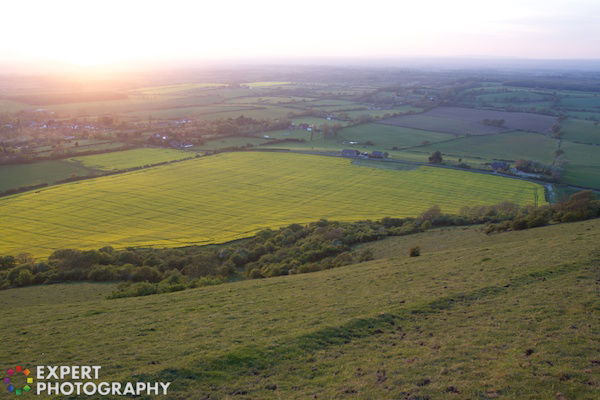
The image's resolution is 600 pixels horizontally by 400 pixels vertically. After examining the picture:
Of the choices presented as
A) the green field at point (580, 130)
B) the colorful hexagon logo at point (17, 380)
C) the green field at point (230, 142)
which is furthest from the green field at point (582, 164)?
the colorful hexagon logo at point (17, 380)

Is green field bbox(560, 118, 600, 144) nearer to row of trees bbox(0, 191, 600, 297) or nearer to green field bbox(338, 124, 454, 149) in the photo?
green field bbox(338, 124, 454, 149)

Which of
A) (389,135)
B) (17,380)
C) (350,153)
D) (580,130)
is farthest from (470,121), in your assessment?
(17,380)

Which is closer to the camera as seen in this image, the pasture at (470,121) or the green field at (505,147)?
the green field at (505,147)

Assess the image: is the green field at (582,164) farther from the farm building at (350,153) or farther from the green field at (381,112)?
the green field at (381,112)

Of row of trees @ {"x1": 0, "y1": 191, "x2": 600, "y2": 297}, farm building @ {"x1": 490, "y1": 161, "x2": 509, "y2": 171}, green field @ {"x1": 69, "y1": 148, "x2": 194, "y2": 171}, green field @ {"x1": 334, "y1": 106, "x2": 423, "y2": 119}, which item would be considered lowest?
row of trees @ {"x1": 0, "y1": 191, "x2": 600, "y2": 297}

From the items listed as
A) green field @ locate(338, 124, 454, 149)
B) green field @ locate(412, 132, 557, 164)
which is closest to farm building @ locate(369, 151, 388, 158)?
green field @ locate(338, 124, 454, 149)

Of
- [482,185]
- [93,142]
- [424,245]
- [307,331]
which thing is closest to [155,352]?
[307,331]
